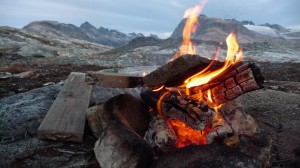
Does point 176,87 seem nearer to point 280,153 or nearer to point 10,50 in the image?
point 280,153

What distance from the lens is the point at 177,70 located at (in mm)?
4270

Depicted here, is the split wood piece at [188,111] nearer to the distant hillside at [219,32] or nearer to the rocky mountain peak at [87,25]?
the distant hillside at [219,32]

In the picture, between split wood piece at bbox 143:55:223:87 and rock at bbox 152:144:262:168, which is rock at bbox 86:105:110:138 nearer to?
split wood piece at bbox 143:55:223:87

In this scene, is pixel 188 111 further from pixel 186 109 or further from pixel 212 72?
pixel 212 72

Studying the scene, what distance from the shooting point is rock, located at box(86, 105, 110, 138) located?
5.22 m

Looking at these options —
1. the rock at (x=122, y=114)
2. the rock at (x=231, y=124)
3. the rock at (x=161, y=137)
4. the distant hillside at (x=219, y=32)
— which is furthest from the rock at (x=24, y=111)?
the distant hillside at (x=219, y=32)

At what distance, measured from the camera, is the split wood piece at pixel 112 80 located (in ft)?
14.9

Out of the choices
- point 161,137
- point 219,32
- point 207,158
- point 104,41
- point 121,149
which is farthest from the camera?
point 104,41

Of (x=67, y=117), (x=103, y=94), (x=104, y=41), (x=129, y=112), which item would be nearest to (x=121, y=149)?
(x=129, y=112)

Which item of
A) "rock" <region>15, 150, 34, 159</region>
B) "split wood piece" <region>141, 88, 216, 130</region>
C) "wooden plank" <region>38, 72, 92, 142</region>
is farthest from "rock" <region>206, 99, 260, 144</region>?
"rock" <region>15, 150, 34, 159</region>

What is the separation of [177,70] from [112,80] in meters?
1.00

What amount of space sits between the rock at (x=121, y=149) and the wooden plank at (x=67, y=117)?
1.05 metres

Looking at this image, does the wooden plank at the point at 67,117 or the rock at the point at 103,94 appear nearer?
the wooden plank at the point at 67,117

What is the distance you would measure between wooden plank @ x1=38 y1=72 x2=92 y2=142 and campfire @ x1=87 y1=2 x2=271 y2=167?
0.45m
